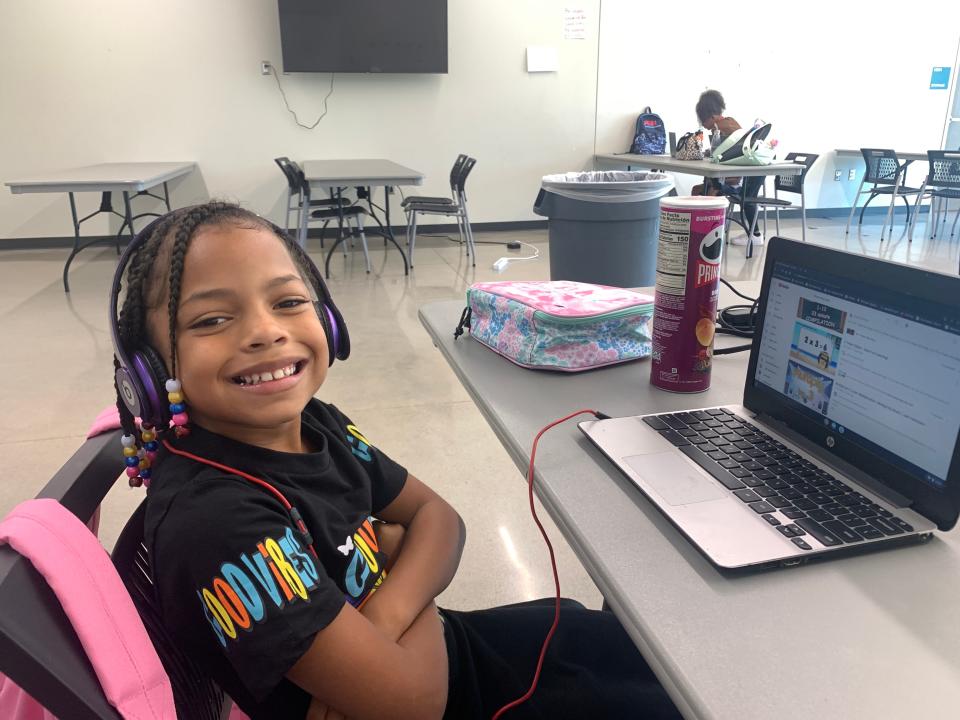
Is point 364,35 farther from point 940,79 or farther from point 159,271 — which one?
point 940,79

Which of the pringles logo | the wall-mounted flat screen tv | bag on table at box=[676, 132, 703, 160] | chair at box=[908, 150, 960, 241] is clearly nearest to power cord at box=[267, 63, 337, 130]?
the wall-mounted flat screen tv

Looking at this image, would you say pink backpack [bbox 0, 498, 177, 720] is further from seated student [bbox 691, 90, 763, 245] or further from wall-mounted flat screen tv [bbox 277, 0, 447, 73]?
wall-mounted flat screen tv [bbox 277, 0, 447, 73]

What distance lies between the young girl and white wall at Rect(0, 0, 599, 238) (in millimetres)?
5255

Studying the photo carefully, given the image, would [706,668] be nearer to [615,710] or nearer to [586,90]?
[615,710]

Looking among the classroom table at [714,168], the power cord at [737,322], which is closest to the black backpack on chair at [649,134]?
the classroom table at [714,168]

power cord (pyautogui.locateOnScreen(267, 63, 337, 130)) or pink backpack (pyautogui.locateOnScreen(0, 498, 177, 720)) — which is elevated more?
power cord (pyautogui.locateOnScreen(267, 63, 337, 130))

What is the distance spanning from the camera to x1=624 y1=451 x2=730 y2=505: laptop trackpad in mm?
701

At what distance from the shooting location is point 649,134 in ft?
22.3

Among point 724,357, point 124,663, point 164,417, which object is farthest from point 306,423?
point 724,357

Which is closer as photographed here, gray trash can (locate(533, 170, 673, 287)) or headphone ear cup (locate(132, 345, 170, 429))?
headphone ear cup (locate(132, 345, 170, 429))

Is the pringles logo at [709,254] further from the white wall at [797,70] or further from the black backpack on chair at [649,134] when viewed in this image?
the white wall at [797,70]

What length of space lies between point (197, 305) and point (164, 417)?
123 mm

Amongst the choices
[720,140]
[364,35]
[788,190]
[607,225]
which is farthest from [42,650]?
[788,190]

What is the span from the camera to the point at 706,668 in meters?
0.50
